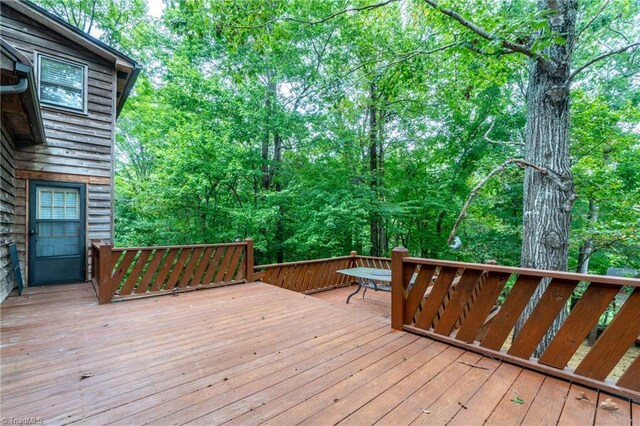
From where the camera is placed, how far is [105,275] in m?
4.04

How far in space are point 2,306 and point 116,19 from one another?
12607mm

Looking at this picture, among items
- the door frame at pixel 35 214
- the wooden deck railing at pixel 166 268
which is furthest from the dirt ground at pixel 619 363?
the door frame at pixel 35 214

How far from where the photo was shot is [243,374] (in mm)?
2203

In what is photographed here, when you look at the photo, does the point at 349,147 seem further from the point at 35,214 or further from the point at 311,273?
the point at 35,214

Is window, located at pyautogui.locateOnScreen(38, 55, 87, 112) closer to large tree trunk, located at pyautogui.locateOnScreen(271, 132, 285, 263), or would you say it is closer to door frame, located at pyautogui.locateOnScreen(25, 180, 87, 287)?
door frame, located at pyautogui.locateOnScreen(25, 180, 87, 287)

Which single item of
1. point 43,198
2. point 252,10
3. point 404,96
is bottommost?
point 43,198

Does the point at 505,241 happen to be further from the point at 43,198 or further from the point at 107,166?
the point at 43,198

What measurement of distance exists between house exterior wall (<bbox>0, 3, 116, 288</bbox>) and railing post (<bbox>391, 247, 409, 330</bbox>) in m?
5.59

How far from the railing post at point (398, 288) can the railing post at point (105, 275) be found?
3915mm

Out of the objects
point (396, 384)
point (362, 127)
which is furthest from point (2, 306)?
point (362, 127)

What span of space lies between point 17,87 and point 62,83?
3500 millimetres

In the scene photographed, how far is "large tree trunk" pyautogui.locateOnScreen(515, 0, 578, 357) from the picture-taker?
11.2ft

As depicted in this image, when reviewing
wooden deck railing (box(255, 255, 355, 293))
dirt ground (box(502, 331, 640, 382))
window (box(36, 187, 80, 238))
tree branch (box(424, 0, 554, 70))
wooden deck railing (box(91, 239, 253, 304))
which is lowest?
dirt ground (box(502, 331, 640, 382))

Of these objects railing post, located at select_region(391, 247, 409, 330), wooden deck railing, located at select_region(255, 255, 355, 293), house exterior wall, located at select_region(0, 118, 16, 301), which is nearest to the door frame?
house exterior wall, located at select_region(0, 118, 16, 301)
